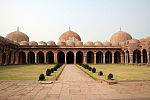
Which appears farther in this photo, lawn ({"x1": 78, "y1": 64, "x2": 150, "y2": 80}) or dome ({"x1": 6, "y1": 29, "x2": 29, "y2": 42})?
dome ({"x1": 6, "y1": 29, "x2": 29, "y2": 42})

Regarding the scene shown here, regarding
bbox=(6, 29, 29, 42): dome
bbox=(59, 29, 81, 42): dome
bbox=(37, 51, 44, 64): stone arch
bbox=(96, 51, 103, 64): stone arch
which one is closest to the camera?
bbox=(37, 51, 44, 64): stone arch

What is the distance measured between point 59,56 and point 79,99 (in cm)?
3987

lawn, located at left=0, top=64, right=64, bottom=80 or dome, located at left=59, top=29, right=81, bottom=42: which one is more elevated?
dome, located at left=59, top=29, right=81, bottom=42

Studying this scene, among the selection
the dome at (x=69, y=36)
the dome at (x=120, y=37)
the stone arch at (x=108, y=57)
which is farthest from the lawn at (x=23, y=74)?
the dome at (x=120, y=37)

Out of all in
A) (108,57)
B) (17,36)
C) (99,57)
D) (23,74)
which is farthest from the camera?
(17,36)

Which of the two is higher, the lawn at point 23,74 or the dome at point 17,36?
the dome at point 17,36

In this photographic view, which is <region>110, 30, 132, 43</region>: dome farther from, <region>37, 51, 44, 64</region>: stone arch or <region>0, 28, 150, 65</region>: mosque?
<region>37, 51, 44, 64</region>: stone arch

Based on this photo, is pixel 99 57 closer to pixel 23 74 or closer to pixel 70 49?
pixel 70 49

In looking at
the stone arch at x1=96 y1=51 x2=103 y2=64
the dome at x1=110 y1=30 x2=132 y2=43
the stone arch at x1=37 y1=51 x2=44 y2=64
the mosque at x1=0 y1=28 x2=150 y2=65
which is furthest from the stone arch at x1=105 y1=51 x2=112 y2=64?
the stone arch at x1=37 y1=51 x2=44 y2=64

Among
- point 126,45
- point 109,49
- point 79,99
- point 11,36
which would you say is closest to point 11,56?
point 11,36

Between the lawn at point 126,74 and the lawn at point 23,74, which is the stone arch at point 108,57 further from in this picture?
the lawn at point 23,74

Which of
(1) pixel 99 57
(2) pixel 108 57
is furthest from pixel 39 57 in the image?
(2) pixel 108 57

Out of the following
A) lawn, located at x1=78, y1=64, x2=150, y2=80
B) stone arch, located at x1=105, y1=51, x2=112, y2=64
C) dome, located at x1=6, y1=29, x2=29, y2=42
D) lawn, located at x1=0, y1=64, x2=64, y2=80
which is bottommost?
lawn, located at x1=78, y1=64, x2=150, y2=80

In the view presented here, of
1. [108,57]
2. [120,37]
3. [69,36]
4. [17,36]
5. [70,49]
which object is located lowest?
[108,57]
